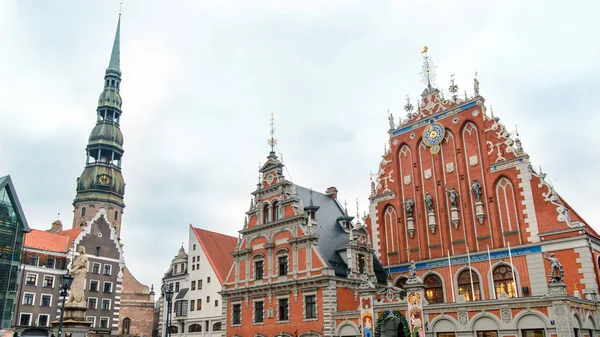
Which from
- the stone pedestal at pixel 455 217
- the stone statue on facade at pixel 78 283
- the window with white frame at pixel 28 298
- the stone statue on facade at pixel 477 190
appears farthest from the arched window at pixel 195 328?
the stone statue on facade at pixel 477 190

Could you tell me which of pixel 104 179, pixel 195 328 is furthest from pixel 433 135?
pixel 104 179

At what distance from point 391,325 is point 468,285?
5.26 m

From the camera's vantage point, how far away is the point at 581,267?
26922 mm

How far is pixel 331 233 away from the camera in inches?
1443

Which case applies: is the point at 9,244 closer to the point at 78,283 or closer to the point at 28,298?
the point at 28,298

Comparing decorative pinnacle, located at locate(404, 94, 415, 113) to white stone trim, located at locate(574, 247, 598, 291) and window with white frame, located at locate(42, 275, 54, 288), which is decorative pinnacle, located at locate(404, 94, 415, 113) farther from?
window with white frame, located at locate(42, 275, 54, 288)

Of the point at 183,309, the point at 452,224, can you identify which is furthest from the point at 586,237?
the point at 183,309

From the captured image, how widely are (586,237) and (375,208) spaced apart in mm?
13704

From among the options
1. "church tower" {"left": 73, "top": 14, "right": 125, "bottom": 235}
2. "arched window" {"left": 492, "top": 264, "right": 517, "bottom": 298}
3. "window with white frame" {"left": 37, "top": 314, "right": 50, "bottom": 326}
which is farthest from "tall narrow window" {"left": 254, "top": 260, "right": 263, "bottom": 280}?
"church tower" {"left": 73, "top": 14, "right": 125, "bottom": 235}

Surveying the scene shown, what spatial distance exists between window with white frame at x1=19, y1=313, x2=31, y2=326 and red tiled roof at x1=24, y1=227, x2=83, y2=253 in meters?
6.10

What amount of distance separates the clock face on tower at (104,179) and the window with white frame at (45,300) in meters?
30.8

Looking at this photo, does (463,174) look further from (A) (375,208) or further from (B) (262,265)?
(B) (262,265)

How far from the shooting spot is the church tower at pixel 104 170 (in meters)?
75.4

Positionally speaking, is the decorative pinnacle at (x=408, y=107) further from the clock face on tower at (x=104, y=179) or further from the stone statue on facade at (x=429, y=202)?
the clock face on tower at (x=104, y=179)
